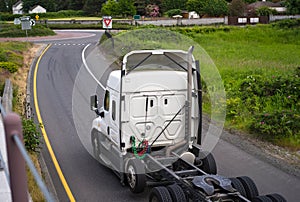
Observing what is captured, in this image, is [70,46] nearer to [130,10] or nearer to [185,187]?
[185,187]

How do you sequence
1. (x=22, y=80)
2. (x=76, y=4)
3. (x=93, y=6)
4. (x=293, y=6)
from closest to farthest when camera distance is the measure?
(x=22, y=80) → (x=293, y=6) → (x=93, y=6) → (x=76, y=4)

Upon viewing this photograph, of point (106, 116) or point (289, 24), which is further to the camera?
point (289, 24)

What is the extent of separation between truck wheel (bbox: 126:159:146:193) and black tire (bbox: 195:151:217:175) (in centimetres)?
173

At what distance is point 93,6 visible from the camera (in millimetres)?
111062

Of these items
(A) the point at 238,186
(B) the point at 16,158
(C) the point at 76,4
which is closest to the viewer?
(B) the point at 16,158

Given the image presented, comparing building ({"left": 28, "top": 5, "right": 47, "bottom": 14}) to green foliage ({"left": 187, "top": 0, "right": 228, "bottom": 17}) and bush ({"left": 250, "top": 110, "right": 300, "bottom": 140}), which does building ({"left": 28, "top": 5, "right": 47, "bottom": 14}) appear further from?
bush ({"left": 250, "top": 110, "right": 300, "bottom": 140})

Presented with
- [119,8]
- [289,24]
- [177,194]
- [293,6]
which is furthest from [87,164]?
[119,8]

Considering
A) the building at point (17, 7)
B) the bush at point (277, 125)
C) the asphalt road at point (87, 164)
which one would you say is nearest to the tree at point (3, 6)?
the building at point (17, 7)

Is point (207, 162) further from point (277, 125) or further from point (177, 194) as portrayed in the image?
point (277, 125)

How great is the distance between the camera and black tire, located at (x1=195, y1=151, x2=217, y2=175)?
1177 cm

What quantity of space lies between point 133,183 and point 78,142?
5.79 meters

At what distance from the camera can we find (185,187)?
973 cm

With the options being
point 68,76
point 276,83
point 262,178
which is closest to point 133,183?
point 262,178

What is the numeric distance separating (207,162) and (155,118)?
1780mm
